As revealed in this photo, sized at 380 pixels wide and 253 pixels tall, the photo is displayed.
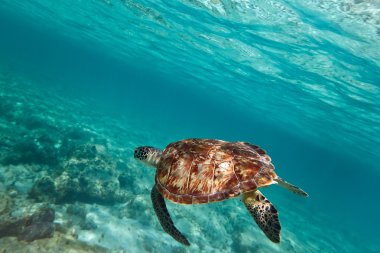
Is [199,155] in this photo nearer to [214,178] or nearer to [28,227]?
[214,178]

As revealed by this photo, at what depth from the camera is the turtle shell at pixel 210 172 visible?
4.53 meters

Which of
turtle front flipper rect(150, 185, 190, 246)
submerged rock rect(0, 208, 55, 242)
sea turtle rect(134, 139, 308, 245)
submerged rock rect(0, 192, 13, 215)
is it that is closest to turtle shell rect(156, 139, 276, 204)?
sea turtle rect(134, 139, 308, 245)

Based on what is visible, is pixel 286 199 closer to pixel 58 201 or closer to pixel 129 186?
pixel 129 186

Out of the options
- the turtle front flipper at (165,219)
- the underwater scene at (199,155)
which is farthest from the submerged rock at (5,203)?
the turtle front flipper at (165,219)

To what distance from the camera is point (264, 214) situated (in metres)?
4.14

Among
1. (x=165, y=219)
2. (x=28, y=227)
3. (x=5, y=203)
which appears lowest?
(x=5, y=203)

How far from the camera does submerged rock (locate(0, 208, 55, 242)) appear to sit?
738cm

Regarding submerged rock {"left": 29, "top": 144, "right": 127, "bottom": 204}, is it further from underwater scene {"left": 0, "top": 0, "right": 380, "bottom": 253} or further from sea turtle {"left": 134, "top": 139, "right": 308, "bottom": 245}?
sea turtle {"left": 134, "top": 139, "right": 308, "bottom": 245}

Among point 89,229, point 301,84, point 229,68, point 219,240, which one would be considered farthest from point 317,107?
point 89,229

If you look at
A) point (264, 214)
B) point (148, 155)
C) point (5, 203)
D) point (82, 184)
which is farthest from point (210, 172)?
point (82, 184)

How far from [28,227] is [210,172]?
18.7ft

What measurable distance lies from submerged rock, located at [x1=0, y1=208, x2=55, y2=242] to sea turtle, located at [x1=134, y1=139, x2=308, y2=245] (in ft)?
14.1

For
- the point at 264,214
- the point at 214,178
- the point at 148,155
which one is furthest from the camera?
the point at 148,155

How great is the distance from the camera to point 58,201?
33.3 feet
